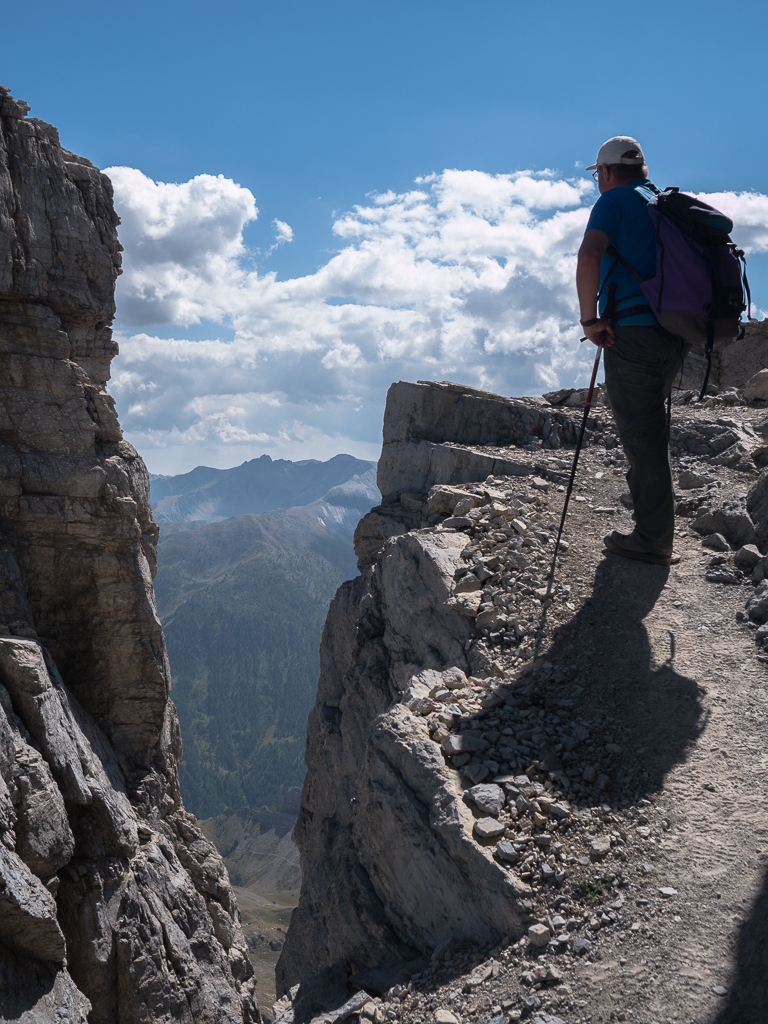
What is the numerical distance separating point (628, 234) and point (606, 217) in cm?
42

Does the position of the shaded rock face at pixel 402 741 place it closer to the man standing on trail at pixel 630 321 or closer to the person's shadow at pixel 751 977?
the person's shadow at pixel 751 977

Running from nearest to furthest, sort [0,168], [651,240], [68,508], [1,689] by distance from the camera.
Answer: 1. [651,240]
2. [1,689]
3. [0,168]
4. [68,508]

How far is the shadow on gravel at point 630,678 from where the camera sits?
771 cm

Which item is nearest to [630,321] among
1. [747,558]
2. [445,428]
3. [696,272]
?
[696,272]

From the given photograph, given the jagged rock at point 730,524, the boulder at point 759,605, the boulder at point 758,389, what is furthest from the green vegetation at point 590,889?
the boulder at point 758,389

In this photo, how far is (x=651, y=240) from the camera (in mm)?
9359

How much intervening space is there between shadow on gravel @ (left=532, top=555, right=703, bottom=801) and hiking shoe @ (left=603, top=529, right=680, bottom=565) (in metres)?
0.13

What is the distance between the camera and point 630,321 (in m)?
9.76

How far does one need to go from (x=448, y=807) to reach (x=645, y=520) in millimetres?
6269

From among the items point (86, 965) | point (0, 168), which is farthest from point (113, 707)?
point (0, 168)

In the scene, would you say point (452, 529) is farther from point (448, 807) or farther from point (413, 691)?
point (448, 807)

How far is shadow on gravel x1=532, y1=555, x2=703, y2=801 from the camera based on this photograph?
25.3 ft

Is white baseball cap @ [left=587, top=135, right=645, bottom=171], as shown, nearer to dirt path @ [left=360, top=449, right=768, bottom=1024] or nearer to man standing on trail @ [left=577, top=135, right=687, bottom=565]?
man standing on trail @ [left=577, top=135, right=687, bottom=565]

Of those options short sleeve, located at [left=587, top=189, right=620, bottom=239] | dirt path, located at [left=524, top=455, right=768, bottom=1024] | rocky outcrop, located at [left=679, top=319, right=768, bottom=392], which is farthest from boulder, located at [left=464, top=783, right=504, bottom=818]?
rocky outcrop, located at [left=679, top=319, right=768, bottom=392]
